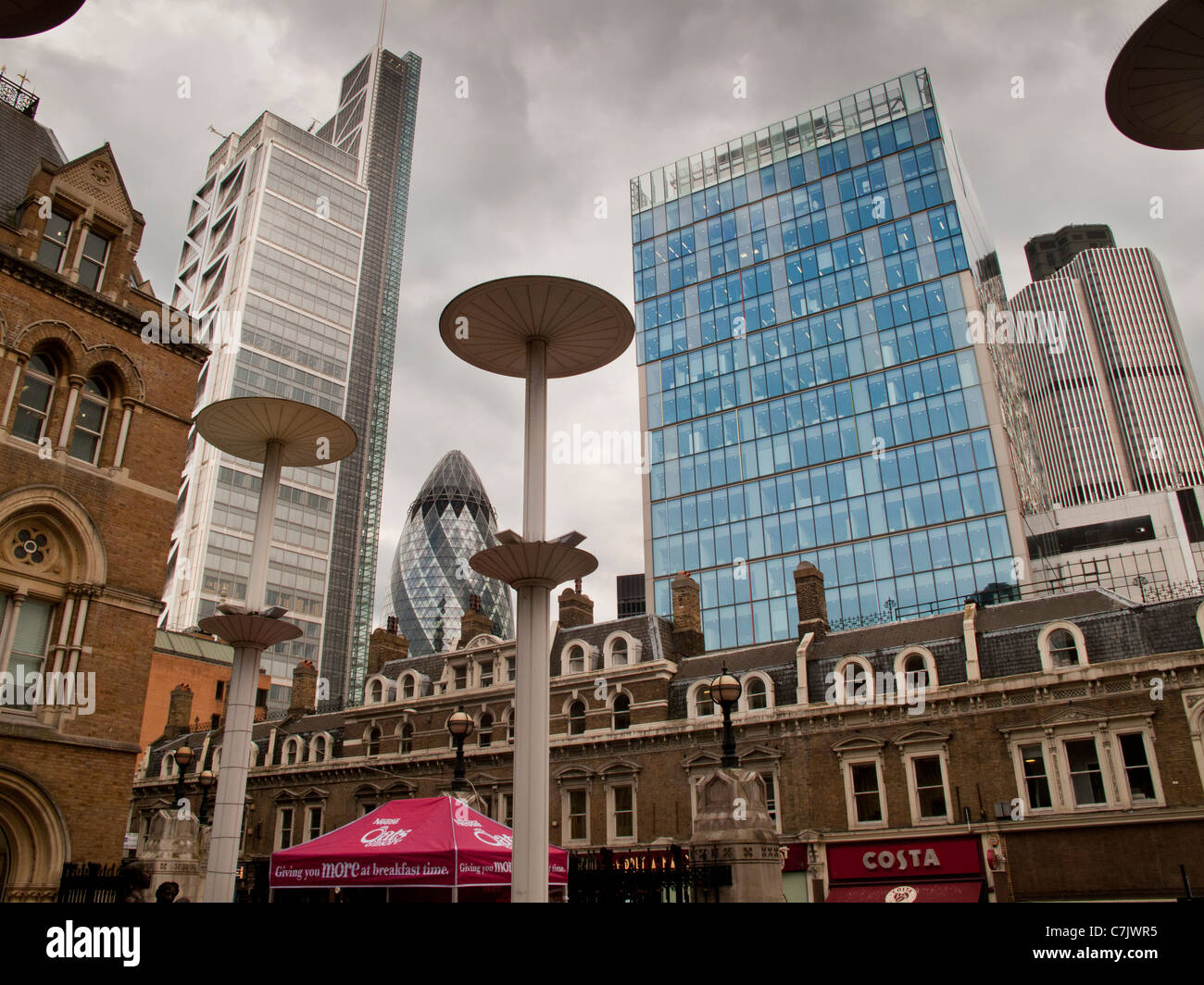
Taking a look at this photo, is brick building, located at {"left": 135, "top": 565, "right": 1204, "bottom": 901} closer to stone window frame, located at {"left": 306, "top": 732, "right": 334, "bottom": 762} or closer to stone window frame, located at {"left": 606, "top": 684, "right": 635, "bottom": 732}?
→ stone window frame, located at {"left": 606, "top": 684, "right": 635, "bottom": 732}

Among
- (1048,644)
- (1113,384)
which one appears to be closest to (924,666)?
(1048,644)

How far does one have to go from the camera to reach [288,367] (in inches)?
4626

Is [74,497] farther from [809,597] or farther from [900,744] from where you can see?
[809,597]

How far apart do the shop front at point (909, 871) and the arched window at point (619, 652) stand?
11.8 meters

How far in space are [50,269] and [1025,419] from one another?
80517 millimetres

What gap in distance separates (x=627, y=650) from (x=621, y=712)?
2.74 metres

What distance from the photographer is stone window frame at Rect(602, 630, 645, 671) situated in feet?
121

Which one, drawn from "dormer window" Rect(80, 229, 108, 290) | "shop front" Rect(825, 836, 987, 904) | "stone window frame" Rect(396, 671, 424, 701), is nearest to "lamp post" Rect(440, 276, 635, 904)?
"dormer window" Rect(80, 229, 108, 290)

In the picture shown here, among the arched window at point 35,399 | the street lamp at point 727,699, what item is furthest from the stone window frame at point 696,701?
the arched window at point 35,399

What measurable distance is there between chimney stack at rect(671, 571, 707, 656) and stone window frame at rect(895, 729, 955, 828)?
11.8 m

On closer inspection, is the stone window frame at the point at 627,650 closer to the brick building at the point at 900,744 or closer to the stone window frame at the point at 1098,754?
the brick building at the point at 900,744

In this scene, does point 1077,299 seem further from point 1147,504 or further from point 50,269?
point 50,269

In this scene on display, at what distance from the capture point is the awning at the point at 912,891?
86.5ft
